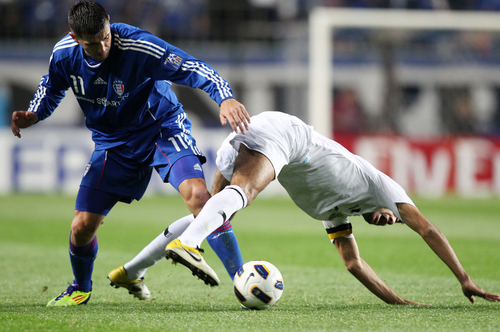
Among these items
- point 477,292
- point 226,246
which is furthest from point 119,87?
point 477,292

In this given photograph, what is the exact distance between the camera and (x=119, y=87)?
4035 mm

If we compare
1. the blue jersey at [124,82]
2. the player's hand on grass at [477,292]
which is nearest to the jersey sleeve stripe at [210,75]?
the blue jersey at [124,82]

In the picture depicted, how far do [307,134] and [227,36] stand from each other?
17763 mm

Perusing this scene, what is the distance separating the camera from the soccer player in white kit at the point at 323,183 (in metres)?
3.62

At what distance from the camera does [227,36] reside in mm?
21141

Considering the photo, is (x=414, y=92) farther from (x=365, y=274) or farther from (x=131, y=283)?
(x=131, y=283)

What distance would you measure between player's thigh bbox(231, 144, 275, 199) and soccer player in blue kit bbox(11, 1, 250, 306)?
294 millimetres

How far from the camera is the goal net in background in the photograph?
15.7 metres

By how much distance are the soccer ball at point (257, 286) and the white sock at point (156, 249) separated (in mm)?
699

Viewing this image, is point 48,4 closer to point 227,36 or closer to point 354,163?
point 227,36

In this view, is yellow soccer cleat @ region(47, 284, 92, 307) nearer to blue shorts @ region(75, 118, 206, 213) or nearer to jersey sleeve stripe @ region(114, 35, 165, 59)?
blue shorts @ region(75, 118, 206, 213)

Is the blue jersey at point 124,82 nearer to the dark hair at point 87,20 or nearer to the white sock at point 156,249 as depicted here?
the dark hair at point 87,20

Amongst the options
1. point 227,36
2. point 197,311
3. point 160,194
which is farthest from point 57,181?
point 197,311

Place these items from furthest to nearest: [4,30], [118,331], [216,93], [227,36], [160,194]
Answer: [227,36] < [4,30] < [160,194] < [216,93] < [118,331]
